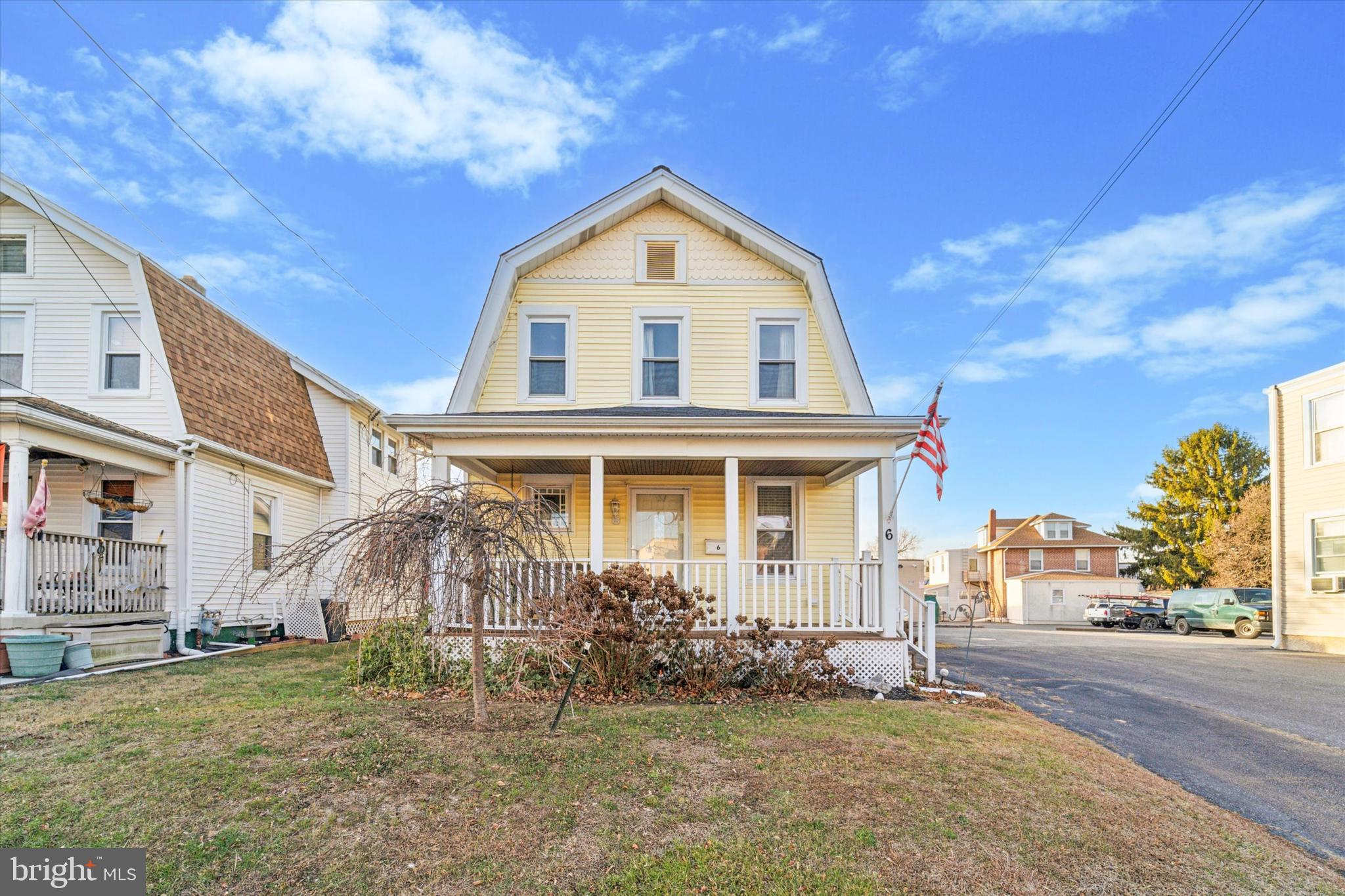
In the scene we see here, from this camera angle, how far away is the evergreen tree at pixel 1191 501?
1262 inches

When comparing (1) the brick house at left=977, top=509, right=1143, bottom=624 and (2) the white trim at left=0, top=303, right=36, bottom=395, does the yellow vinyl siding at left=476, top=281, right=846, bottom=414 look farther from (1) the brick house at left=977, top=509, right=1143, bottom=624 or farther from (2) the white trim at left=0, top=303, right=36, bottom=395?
(1) the brick house at left=977, top=509, right=1143, bottom=624

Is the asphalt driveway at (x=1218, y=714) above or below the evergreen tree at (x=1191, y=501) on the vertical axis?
below

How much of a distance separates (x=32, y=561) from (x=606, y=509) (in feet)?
25.5

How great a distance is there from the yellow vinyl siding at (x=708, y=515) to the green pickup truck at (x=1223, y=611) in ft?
58.6

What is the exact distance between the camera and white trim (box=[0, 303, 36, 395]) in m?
12.2

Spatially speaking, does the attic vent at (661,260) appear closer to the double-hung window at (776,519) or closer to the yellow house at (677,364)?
the yellow house at (677,364)

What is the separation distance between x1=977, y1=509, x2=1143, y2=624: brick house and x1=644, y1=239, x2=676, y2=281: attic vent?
33.8 m

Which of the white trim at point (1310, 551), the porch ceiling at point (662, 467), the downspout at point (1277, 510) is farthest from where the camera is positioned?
the downspout at point (1277, 510)

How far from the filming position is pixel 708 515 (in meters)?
11.9

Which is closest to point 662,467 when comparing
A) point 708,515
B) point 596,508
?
point 708,515

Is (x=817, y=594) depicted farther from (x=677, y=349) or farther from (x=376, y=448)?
(x=376, y=448)

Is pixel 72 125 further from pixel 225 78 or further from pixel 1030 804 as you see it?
pixel 1030 804

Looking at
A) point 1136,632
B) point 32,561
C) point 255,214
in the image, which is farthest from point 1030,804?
point 1136,632

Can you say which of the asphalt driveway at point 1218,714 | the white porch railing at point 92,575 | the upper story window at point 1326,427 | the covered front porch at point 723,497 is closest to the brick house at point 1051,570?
the asphalt driveway at point 1218,714
